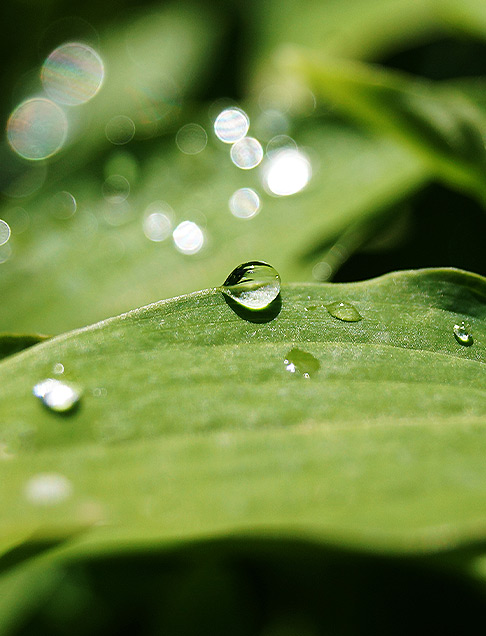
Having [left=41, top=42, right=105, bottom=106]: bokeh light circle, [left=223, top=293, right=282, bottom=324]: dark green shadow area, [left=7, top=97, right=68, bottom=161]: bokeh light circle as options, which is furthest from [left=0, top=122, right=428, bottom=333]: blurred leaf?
[left=41, top=42, right=105, bottom=106]: bokeh light circle

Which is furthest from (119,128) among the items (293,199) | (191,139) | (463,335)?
(463,335)

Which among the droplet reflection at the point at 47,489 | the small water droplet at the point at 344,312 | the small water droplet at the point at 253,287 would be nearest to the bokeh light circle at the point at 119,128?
the small water droplet at the point at 253,287

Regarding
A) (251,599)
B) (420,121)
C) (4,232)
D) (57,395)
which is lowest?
(251,599)

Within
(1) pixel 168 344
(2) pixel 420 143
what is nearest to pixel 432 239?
(2) pixel 420 143

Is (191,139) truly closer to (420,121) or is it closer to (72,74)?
(420,121)

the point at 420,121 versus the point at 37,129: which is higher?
the point at 420,121

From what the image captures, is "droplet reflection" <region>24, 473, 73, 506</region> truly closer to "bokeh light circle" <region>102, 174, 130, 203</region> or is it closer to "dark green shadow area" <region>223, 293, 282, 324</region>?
"dark green shadow area" <region>223, 293, 282, 324</region>

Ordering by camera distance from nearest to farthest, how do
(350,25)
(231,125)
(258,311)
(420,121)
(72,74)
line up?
(258,311)
(420,121)
(231,125)
(350,25)
(72,74)

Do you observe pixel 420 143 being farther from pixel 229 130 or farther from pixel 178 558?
pixel 178 558
